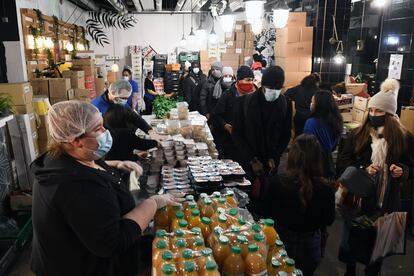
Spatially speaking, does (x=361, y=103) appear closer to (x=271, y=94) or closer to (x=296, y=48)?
(x=296, y=48)

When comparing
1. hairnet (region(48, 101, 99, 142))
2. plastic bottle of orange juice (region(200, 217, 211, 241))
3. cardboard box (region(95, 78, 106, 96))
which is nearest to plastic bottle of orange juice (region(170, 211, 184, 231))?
plastic bottle of orange juice (region(200, 217, 211, 241))

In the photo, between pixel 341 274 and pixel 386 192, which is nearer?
pixel 386 192

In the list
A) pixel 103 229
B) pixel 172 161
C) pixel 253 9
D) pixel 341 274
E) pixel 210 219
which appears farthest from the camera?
pixel 253 9

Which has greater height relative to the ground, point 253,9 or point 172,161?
point 253,9

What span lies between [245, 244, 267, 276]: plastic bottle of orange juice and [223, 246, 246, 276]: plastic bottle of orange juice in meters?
0.03

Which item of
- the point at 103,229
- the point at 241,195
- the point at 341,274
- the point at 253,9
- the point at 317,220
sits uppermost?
the point at 253,9

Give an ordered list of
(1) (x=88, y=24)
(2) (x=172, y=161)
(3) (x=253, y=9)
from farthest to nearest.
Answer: (1) (x=88, y=24)
(3) (x=253, y=9)
(2) (x=172, y=161)

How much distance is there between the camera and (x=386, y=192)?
2.78 metres

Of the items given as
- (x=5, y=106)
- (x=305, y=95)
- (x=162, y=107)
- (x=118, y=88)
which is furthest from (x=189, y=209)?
(x=305, y=95)

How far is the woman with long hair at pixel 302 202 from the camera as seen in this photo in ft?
7.59

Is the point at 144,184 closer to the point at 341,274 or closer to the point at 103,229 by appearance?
the point at 103,229

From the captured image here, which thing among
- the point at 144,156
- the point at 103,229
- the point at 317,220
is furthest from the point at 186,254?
the point at 144,156

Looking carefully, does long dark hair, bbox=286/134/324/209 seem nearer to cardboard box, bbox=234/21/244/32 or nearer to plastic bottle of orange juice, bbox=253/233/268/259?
plastic bottle of orange juice, bbox=253/233/268/259

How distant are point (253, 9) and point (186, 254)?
347cm
